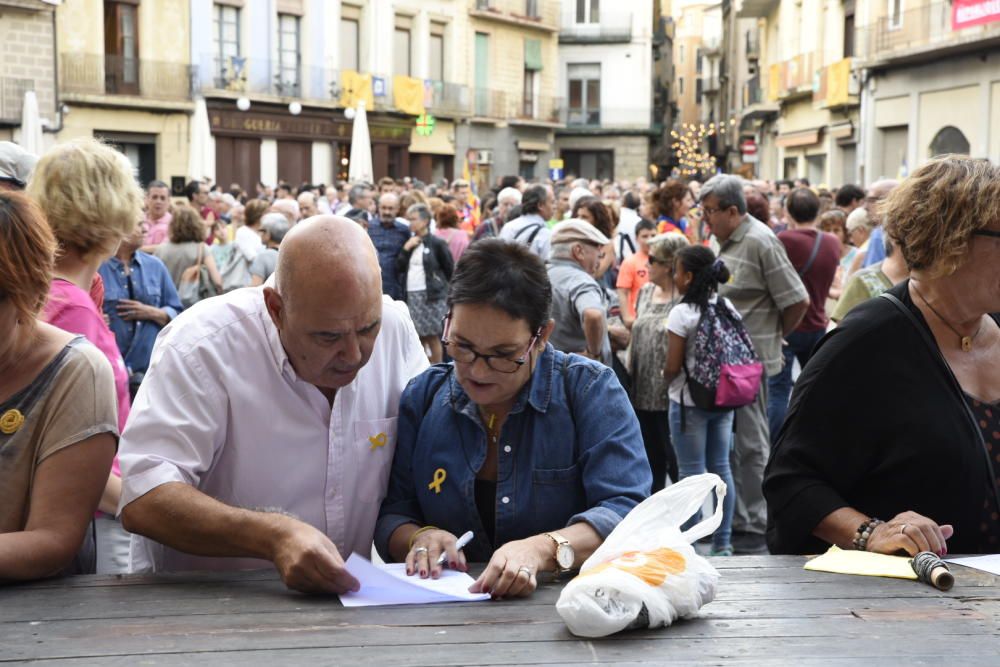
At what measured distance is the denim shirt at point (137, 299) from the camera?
6703 millimetres

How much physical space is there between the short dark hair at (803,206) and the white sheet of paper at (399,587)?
699 cm

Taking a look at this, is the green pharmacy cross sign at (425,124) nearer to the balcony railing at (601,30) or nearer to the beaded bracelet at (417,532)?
the balcony railing at (601,30)

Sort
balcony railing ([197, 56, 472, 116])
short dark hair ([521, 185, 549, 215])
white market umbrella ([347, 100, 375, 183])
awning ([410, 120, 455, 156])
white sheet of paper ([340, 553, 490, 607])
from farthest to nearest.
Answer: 1. awning ([410, 120, 455, 156])
2. balcony railing ([197, 56, 472, 116])
3. white market umbrella ([347, 100, 375, 183])
4. short dark hair ([521, 185, 549, 215])
5. white sheet of paper ([340, 553, 490, 607])

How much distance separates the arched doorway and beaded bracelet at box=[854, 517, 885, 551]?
25025 millimetres

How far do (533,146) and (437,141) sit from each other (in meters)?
Result: 6.19

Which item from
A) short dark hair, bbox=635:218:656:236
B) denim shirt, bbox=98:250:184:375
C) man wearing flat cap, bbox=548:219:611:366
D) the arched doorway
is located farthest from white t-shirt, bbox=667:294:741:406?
the arched doorway

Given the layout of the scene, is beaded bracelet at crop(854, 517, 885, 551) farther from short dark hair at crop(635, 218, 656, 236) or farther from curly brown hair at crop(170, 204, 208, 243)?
curly brown hair at crop(170, 204, 208, 243)

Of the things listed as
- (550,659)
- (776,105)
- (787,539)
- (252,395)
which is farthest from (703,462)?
(776,105)

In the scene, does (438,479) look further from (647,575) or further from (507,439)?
(647,575)

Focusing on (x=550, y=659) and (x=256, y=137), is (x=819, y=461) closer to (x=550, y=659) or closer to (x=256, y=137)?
(x=550, y=659)

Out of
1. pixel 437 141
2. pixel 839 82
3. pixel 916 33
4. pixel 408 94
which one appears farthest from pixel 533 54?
pixel 916 33

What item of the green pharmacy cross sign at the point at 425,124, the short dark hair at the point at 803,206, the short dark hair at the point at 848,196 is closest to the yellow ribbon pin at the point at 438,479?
the short dark hair at the point at 803,206

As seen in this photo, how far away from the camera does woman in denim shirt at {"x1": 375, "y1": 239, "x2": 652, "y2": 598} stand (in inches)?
114

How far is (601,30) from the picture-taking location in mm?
50500
